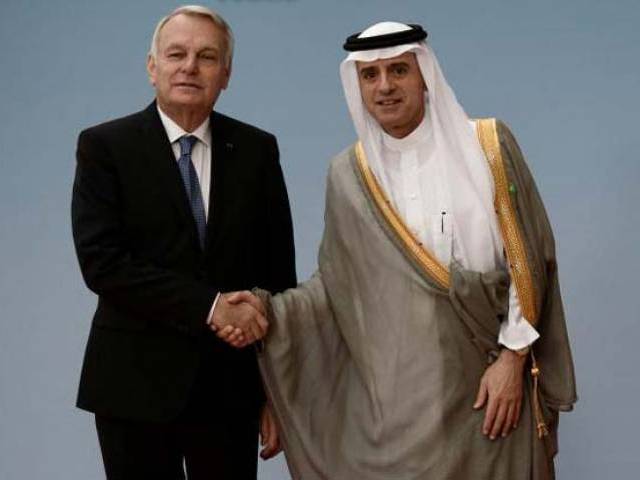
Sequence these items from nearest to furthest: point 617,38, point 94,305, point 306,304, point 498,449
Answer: point 498,449 < point 306,304 < point 617,38 < point 94,305

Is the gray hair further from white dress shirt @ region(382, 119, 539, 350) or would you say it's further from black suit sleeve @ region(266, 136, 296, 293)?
white dress shirt @ region(382, 119, 539, 350)

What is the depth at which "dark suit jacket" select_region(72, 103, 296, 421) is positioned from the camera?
10.6 feet

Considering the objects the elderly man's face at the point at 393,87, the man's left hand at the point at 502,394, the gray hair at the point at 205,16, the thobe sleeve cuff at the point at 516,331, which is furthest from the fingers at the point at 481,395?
the gray hair at the point at 205,16

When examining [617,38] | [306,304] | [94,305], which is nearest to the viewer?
[306,304]

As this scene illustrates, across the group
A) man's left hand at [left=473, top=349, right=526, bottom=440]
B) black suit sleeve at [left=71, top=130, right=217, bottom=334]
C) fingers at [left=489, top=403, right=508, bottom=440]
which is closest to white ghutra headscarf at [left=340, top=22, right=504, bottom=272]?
man's left hand at [left=473, top=349, right=526, bottom=440]

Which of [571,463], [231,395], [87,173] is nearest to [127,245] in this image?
[87,173]

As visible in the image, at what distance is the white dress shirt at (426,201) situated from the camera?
10.4ft

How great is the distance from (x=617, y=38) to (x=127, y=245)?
78.5 inches

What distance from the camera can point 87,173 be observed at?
3.27m

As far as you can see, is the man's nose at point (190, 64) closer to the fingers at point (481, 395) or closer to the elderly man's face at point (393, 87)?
the elderly man's face at point (393, 87)

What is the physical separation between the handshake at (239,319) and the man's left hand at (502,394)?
58cm

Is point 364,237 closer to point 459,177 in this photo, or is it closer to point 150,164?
point 459,177

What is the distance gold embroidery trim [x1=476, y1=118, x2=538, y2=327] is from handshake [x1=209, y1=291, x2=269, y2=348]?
2.11 ft

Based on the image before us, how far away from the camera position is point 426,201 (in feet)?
10.7
